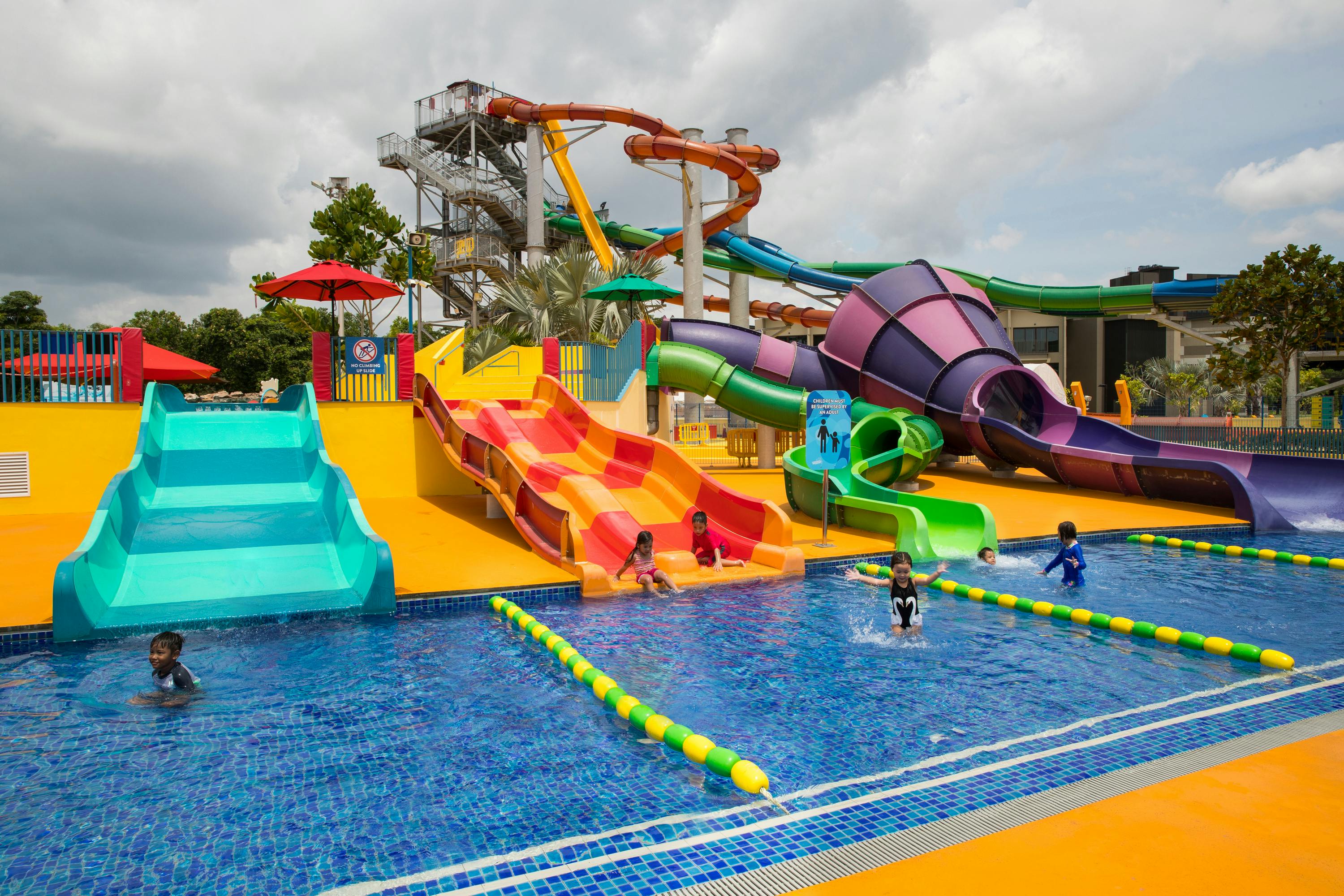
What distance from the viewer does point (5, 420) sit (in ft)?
38.6

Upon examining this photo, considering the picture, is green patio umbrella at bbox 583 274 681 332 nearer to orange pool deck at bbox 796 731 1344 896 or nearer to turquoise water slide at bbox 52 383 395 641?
turquoise water slide at bbox 52 383 395 641

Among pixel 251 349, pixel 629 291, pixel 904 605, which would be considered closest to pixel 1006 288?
pixel 629 291

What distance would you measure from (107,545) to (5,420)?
6.14 m

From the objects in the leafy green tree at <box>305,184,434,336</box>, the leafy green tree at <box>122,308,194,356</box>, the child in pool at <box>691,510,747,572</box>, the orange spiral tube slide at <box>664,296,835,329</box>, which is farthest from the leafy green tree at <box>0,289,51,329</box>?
the child in pool at <box>691,510,747,572</box>

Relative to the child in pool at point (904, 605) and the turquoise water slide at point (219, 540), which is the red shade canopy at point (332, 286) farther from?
the child in pool at point (904, 605)

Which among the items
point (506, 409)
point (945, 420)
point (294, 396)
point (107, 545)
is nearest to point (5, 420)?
point (294, 396)

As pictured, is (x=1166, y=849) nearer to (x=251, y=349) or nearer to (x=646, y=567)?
(x=646, y=567)

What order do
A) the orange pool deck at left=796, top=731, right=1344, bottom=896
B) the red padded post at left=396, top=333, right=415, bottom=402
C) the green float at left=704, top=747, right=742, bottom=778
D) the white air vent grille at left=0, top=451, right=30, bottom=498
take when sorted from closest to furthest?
1. the orange pool deck at left=796, top=731, right=1344, bottom=896
2. the green float at left=704, top=747, right=742, bottom=778
3. the white air vent grille at left=0, top=451, right=30, bottom=498
4. the red padded post at left=396, top=333, right=415, bottom=402

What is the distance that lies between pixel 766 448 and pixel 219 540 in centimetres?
1488

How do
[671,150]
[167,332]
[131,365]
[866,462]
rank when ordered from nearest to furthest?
[131,365], [866,462], [671,150], [167,332]

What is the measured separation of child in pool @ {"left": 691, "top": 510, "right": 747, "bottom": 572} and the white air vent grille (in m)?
9.81

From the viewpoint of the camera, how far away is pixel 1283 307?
22.2 meters

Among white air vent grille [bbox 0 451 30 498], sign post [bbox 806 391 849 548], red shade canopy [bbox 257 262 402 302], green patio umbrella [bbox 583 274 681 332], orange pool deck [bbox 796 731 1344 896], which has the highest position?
green patio umbrella [bbox 583 274 681 332]

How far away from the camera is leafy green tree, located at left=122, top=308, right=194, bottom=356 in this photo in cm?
4738
